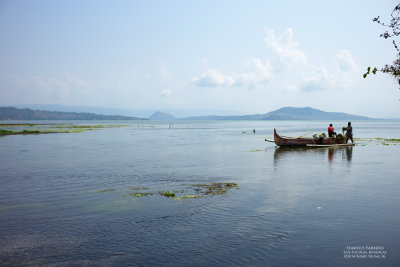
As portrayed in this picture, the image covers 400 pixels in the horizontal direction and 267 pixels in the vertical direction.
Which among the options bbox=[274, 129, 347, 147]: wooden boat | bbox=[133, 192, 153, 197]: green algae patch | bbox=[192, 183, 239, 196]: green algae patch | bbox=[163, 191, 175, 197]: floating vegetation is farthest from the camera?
bbox=[274, 129, 347, 147]: wooden boat

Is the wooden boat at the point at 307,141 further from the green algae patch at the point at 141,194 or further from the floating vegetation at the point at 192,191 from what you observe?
the green algae patch at the point at 141,194

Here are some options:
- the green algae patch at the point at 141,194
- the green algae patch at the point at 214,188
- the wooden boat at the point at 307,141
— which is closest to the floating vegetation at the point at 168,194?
the green algae patch at the point at 141,194

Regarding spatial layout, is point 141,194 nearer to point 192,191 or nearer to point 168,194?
point 168,194

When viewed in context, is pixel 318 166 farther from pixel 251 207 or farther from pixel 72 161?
pixel 72 161

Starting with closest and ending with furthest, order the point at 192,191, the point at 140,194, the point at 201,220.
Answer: the point at 201,220, the point at 140,194, the point at 192,191

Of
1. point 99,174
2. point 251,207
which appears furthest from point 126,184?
point 251,207

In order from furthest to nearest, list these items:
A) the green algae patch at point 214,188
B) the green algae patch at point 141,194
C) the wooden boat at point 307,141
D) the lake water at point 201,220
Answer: the wooden boat at point 307,141, the green algae patch at point 214,188, the green algae patch at point 141,194, the lake water at point 201,220

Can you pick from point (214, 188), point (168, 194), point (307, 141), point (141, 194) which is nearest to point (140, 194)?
point (141, 194)

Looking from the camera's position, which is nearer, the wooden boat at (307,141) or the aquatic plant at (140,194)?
the aquatic plant at (140,194)

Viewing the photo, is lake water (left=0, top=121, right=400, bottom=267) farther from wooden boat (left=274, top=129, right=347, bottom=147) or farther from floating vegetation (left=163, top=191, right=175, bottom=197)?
wooden boat (left=274, top=129, right=347, bottom=147)

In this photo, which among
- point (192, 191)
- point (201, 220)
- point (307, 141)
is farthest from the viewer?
point (307, 141)

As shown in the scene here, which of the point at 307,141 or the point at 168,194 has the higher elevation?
the point at 307,141

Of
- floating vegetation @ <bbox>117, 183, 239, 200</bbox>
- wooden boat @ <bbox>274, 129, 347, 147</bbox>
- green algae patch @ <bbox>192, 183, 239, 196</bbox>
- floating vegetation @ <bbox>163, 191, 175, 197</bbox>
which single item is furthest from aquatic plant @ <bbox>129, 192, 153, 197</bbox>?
wooden boat @ <bbox>274, 129, 347, 147</bbox>

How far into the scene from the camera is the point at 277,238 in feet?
36.6
